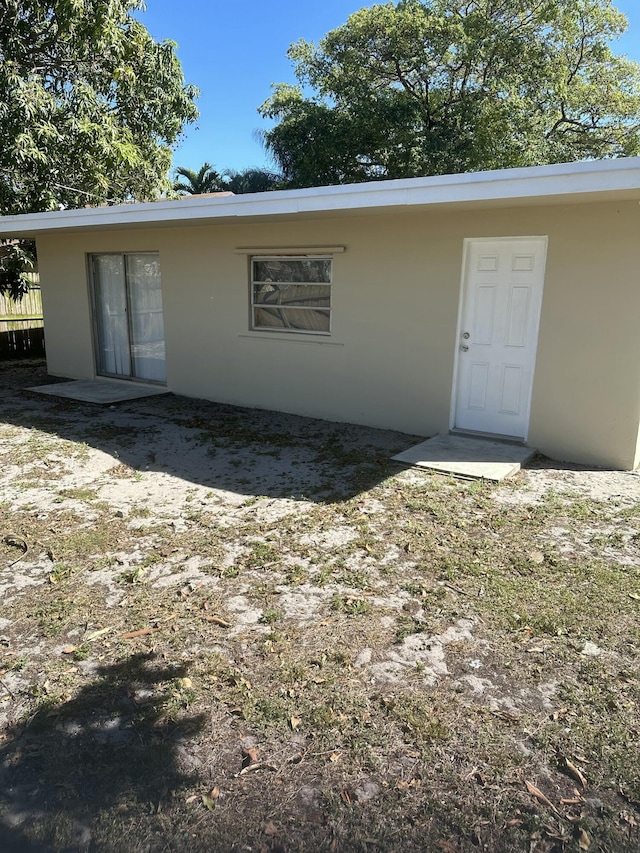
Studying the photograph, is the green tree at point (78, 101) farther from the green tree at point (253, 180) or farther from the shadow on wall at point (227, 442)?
the green tree at point (253, 180)

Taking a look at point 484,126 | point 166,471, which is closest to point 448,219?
point 166,471

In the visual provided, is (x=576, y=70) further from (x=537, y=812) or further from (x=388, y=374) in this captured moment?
(x=537, y=812)

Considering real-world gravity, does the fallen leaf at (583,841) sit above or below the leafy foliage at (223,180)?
below

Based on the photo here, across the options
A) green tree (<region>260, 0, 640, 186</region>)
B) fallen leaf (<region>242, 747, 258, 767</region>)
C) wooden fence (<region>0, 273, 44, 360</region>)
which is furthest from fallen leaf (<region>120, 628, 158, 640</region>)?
green tree (<region>260, 0, 640, 186</region>)

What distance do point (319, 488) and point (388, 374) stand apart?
2.24 metres

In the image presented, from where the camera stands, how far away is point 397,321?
22.1 ft

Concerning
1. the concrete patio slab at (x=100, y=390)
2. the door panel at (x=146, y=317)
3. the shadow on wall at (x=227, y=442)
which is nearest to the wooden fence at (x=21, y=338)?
the concrete patio slab at (x=100, y=390)

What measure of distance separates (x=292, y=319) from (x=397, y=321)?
63.7 inches

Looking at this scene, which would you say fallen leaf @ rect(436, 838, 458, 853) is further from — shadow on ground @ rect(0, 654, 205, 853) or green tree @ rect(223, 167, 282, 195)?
green tree @ rect(223, 167, 282, 195)

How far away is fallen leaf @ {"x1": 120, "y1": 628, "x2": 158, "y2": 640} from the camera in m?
2.98

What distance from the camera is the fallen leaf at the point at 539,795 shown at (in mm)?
2053

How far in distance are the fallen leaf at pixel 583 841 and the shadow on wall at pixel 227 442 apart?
312cm

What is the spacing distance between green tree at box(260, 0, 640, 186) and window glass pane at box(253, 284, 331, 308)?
37.5ft

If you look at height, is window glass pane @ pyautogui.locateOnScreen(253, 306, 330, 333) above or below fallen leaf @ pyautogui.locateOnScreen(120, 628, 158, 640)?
above
